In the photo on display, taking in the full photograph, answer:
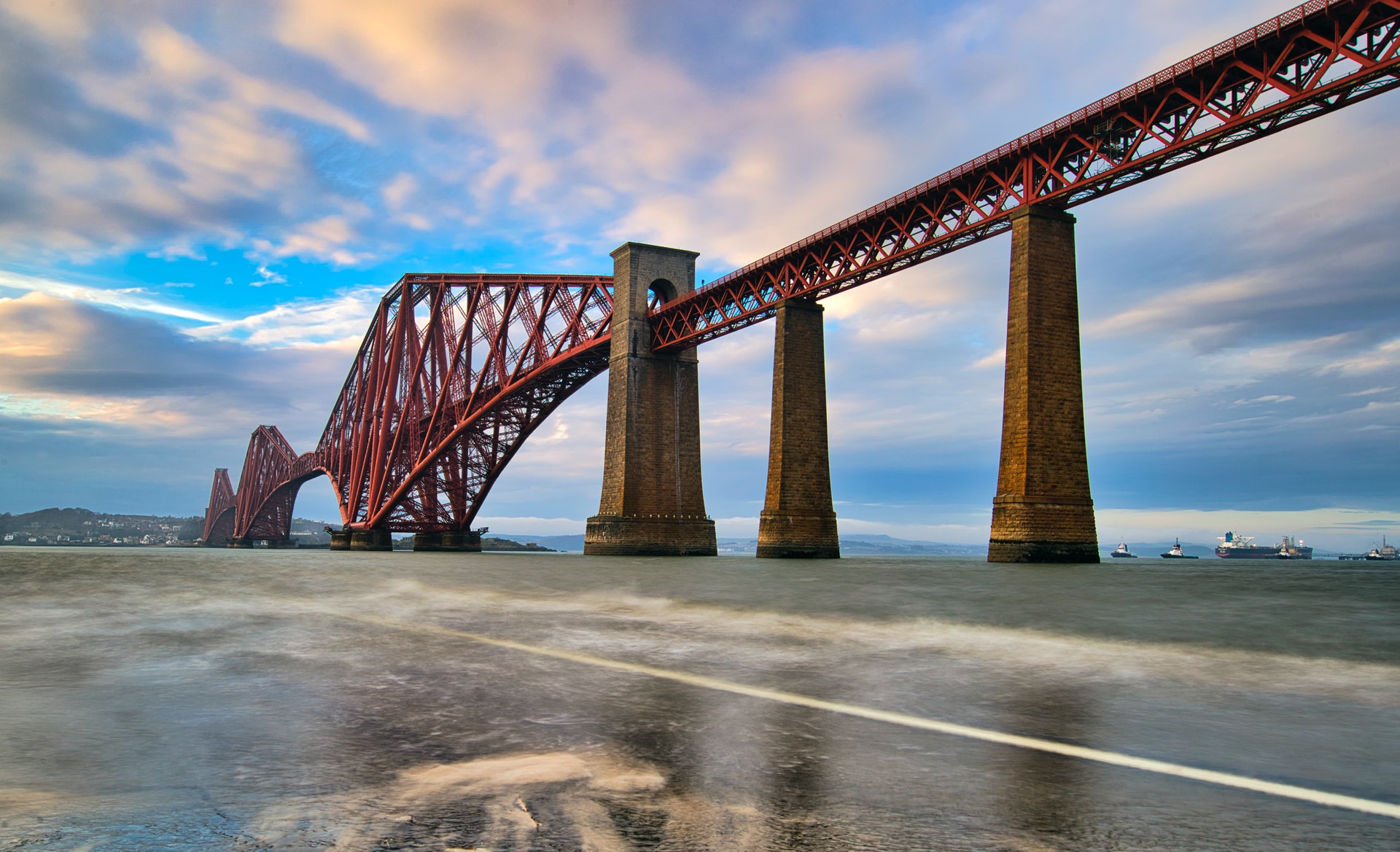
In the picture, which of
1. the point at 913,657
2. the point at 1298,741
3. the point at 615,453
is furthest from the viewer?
the point at 615,453

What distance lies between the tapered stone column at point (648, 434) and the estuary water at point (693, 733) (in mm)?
41881

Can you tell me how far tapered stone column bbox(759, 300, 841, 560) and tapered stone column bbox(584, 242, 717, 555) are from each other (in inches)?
442

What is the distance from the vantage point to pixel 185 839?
11.2 ft

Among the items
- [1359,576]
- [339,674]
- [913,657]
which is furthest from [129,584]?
[1359,576]

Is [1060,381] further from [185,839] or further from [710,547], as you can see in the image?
[185,839]

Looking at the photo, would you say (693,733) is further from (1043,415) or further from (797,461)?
(797,461)

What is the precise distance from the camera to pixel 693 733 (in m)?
5.47

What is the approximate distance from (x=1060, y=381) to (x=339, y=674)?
98.5ft

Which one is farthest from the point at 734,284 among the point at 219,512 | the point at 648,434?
the point at 219,512

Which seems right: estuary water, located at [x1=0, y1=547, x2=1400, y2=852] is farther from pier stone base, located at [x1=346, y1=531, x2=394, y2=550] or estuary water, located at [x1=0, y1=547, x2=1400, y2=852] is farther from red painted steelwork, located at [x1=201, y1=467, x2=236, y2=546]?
red painted steelwork, located at [x1=201, y1=467, x2=236, y2=546]

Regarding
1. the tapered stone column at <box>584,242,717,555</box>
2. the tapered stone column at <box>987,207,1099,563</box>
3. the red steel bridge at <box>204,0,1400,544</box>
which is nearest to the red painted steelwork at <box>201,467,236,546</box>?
the red steel bridge at <box>204,0,1400,544</box>

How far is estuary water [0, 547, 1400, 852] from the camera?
360 centimetres

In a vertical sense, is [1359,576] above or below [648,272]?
below

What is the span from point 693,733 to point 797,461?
39.2 m
